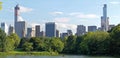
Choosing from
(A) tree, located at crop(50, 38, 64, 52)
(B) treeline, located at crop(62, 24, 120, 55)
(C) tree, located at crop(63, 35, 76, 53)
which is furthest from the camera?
(A) tree, located at crop(50, 38, 64, 52)

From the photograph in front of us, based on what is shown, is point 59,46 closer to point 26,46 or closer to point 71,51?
point 71,51

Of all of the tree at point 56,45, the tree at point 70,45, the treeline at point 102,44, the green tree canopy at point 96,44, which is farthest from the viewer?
the tree at point 56,45

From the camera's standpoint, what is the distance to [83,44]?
9500 cm

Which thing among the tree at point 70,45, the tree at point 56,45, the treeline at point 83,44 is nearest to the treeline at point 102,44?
the treeline at point 83,44

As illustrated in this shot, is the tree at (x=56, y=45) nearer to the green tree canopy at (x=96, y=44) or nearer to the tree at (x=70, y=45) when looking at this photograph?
the tree at (x=70, y=45)

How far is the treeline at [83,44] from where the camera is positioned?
8075 centimetres

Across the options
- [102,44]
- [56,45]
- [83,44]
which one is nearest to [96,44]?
[102,44]

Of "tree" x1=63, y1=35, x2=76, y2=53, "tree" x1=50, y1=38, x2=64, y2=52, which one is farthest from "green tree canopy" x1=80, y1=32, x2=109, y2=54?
"tree" x1=50, y1=38, x2=64, y2=52

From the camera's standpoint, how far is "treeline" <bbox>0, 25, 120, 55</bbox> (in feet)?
265

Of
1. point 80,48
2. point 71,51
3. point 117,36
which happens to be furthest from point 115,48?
point 71,51

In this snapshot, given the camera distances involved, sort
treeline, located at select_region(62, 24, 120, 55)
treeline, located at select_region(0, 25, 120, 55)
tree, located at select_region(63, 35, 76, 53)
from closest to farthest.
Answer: treeline, located at select_region(62, 24, 120, 55) → treeline, located at select_region(0, 25, 120, 55) → tree, located at select_region(63, 35, 76, 53)

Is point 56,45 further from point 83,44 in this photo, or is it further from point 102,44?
point 102,44

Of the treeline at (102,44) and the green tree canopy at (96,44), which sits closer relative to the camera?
the treeline at (102,44)

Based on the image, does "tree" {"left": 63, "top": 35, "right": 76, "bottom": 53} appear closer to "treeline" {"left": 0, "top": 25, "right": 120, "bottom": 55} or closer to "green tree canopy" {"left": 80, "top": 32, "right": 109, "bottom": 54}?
"treeline" {"left": 0, "top": 25, "right": 120, "bottom": 55}
